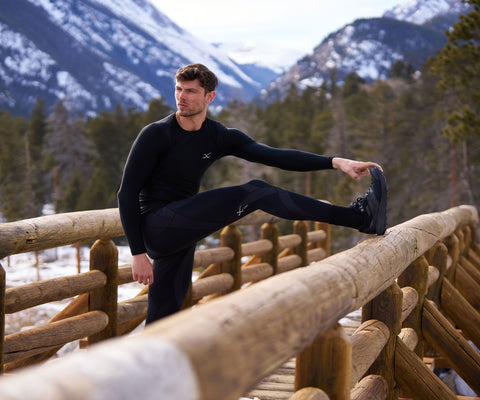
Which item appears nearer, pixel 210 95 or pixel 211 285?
pixel 210 95

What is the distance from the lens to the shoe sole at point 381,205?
9.95 feet

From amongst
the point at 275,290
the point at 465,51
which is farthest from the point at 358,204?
the point at 465,51

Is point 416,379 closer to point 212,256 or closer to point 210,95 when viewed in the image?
point 210,95

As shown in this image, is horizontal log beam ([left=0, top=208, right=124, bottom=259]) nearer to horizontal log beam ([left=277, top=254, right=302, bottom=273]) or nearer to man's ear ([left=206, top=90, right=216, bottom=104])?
man's ear ([left=206, top=90, right=216, bottom=104])

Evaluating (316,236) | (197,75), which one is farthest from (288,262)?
(197,75)

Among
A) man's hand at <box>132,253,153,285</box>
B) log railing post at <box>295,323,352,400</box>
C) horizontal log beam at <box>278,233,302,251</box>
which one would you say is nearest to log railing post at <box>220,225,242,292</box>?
horizontal log beam at <box>278,233,302,251</box>

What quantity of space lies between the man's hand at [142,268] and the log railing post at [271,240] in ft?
12.2

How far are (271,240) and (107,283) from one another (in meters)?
3.24

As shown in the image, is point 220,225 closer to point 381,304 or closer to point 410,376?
point 381,304

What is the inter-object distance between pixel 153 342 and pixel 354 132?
42.9 m

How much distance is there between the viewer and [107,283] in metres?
4.06

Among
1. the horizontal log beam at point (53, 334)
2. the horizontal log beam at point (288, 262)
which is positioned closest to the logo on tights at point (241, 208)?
the horizontal log beam at point (53, 334)

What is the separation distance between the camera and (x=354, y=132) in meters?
42.7

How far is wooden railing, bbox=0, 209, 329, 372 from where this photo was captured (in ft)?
10.4
